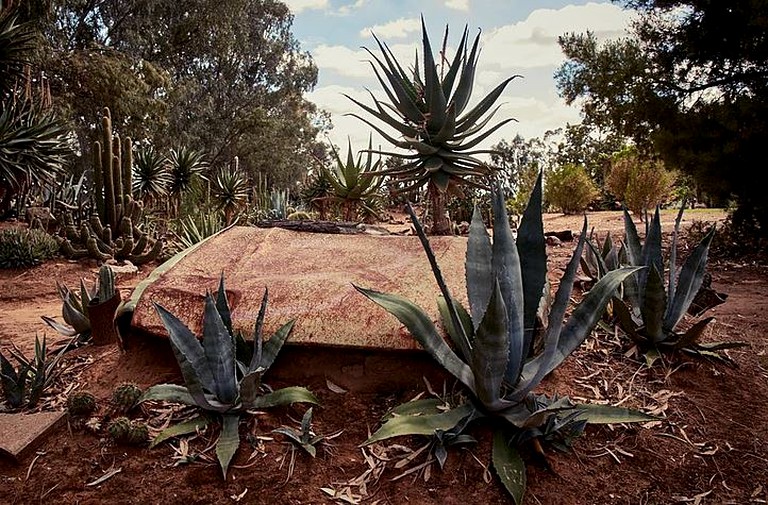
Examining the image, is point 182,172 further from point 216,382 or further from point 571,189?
point 216,382

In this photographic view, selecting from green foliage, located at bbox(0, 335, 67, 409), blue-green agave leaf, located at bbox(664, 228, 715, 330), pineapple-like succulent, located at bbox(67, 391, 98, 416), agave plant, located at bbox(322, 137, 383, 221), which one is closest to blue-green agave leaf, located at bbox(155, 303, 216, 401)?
pineapple-like succulent, located at bbox(67, 391, 98, 416)

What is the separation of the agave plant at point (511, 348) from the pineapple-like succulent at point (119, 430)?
0.90 meters

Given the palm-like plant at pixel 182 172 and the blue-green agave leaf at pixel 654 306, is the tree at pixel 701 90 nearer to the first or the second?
the blue-green agave leaf at pixel 654 306

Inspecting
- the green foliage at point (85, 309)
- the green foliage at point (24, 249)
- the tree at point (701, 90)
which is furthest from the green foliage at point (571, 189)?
the green foliage at point (85, 309)

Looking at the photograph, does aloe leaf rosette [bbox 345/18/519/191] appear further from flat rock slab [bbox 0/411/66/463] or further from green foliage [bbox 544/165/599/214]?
green foliage [bbox 544/165/599/214]

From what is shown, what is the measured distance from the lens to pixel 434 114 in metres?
4.25

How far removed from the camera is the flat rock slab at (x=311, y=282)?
2393mm

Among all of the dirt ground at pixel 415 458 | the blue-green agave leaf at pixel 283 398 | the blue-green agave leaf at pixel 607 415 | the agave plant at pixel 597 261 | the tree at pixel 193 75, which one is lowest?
the dirt ground at pixel 415 458

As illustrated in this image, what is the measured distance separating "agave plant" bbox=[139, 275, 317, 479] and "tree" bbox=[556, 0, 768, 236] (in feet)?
21.1

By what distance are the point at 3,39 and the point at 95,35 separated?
10.3 meters

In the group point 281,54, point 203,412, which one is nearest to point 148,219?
point 203,412

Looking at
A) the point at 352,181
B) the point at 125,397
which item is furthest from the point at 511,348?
the point at 352,181

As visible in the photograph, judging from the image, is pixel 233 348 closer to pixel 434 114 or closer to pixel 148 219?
pixel 434 114

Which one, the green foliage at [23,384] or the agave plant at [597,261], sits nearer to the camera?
the green foliage at [23,384]
